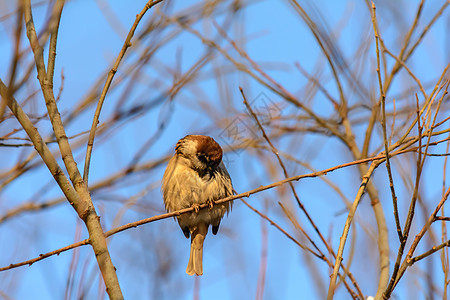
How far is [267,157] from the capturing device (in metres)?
4.31

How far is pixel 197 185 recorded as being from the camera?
16.3 feet

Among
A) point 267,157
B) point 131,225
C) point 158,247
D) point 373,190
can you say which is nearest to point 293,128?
point 267,157

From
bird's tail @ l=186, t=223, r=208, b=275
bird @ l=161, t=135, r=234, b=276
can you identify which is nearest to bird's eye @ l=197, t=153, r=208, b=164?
bird @ l=161, t=135, r=234, b=276

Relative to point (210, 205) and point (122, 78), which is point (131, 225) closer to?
point (122, 78)

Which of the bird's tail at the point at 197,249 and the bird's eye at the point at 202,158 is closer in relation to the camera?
the bird's eye at the point at 202,158

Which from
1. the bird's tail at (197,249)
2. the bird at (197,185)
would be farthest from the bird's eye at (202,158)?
the bird's tail at (197,249)

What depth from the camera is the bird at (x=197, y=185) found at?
4.98m

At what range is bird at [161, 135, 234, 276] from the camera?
4977 mm

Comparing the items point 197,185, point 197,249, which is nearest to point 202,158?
point 197,185

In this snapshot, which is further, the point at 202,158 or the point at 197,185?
the point at 202,158

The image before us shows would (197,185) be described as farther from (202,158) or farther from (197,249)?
(197,249)

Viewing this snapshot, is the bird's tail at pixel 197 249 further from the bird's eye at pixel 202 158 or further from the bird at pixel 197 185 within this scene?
the bird's eye at pixel 202 158

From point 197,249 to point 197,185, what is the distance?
795mm

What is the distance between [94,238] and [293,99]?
217 cm
